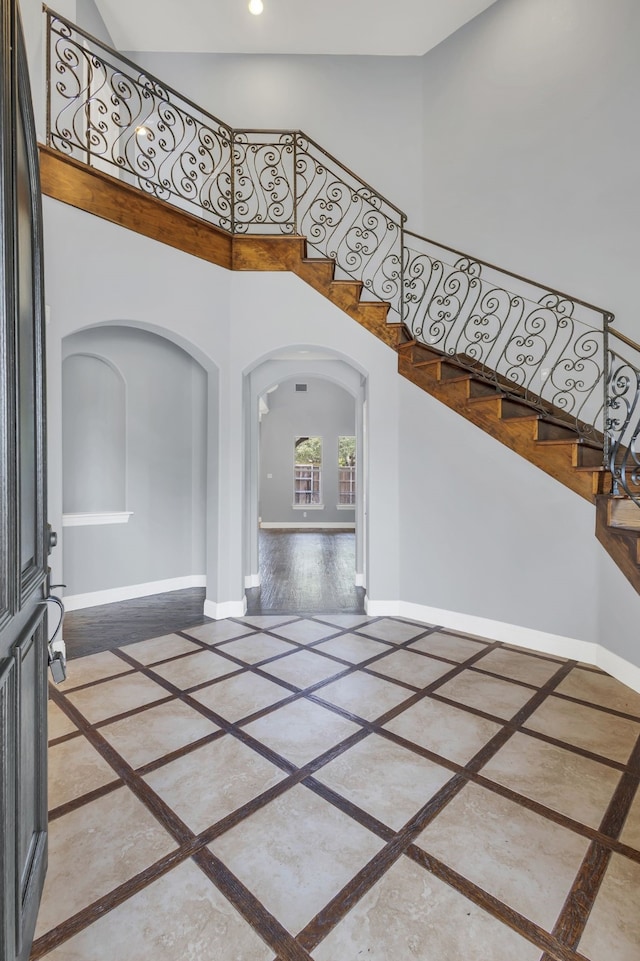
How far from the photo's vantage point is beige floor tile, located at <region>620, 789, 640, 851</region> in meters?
1.80

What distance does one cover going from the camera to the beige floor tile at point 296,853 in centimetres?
153

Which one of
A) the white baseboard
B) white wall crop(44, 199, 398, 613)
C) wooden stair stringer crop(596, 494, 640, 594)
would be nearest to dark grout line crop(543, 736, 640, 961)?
the white baseboard

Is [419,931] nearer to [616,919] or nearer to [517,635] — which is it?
[616,919]

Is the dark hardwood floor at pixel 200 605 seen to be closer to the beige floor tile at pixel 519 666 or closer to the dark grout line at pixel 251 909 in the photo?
the beige floor tile at pixel 519 666

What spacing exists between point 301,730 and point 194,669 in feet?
3.63

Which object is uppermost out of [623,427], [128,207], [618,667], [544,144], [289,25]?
[289,25]

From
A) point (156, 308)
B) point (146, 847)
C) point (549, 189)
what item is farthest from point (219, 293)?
point (146, 847)

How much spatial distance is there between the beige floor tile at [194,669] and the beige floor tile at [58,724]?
0.63m

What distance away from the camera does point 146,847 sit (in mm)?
1737

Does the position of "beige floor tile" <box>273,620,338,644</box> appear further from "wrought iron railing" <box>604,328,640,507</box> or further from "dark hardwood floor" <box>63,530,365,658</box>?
"wrought iron railing" <box>604,328,640,507</box>

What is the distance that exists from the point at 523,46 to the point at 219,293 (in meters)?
4.09

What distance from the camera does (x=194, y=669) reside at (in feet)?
10.9

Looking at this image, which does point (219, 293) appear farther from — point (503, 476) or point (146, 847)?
point (146, 847)

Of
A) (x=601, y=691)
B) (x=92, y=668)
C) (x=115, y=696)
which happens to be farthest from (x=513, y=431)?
(x=92, y=668)
